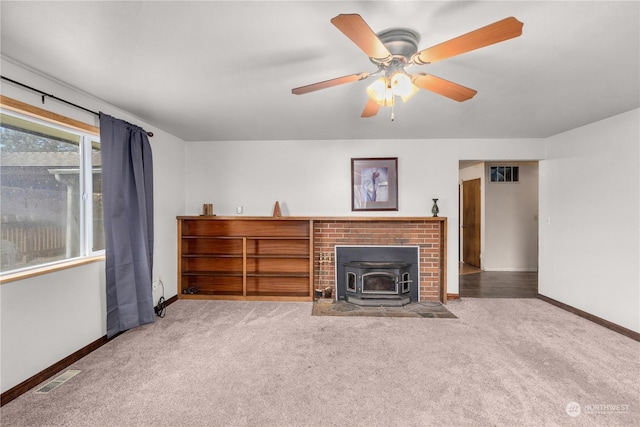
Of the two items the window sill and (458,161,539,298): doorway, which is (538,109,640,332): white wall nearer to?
(458,161,539,298): doorway

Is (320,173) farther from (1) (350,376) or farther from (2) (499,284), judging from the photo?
(2) (499,284)

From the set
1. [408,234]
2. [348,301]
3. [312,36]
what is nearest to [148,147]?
[312,36]

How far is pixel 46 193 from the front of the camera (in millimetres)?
2355


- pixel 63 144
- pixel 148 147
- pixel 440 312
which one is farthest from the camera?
pixel 440 312

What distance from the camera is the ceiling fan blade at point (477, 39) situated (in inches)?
44.3

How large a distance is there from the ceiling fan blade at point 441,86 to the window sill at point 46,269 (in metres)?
2.95

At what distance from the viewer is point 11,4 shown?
138 cm

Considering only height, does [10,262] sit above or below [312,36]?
below

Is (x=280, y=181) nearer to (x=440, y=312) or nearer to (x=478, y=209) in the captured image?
(x=440, y=312)

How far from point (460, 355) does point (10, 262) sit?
362 centimetres

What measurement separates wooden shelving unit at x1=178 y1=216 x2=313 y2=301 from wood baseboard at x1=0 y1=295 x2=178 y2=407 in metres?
1.48

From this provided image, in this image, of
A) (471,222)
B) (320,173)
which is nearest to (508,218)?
(471,222)

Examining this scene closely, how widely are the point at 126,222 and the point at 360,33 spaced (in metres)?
2.84

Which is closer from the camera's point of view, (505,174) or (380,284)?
(380,284)
